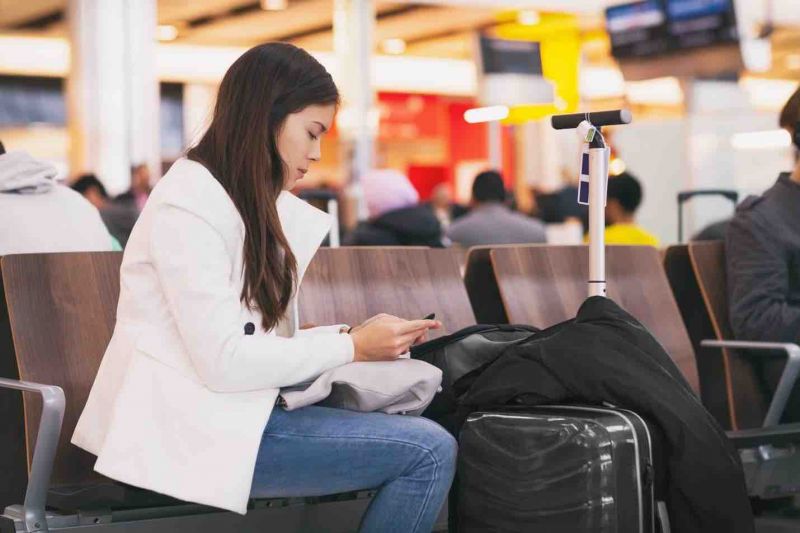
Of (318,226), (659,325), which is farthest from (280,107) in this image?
(659,325)

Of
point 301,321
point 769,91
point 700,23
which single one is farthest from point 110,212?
point 769,91

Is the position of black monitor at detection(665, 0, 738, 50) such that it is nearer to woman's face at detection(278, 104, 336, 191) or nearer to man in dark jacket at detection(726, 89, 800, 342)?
man in dark jacket at detection(726, 89, 800, 342)

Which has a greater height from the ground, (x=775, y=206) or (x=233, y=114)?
(x=233, y=114)

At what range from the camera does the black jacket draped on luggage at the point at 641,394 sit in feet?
7.95

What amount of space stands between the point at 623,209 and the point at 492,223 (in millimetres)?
1080

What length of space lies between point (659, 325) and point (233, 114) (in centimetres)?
206

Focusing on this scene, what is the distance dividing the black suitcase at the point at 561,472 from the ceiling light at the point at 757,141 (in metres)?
7.64

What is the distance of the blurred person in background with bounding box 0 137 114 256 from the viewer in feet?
10.9

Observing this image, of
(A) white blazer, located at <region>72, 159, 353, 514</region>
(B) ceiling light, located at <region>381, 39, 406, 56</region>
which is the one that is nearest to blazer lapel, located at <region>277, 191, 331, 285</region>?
(A) white blazer, located at <region>72, 159, 353, 514</region>

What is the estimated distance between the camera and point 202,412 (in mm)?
2223

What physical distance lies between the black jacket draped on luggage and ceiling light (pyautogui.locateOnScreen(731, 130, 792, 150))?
7453 millimetres

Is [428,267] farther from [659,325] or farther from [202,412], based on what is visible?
[202,412]

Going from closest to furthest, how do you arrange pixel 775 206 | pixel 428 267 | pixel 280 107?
pixel 280 107
pixel 428 267
pixel 775 206

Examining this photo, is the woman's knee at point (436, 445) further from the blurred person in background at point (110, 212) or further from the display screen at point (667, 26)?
the display screen at point (667, 26)
